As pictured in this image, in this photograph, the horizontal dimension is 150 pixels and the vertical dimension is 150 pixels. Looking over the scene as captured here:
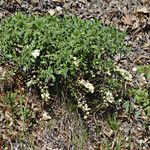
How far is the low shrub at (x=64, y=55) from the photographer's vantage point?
370cm

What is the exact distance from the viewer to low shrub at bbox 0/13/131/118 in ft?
12.1

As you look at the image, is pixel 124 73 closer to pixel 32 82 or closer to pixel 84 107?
pixel 84 107

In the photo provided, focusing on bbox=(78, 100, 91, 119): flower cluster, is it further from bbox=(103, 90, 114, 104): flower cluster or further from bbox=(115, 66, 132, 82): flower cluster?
bbox=(115, 66, 132, 82): flower cluster

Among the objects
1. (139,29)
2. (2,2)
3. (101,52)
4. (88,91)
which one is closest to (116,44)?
(101,52)

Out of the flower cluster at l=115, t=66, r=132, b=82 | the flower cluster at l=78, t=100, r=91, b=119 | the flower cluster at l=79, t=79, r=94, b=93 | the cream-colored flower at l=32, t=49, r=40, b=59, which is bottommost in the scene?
the flower cluster at l=78, t=100, r=91, b=119

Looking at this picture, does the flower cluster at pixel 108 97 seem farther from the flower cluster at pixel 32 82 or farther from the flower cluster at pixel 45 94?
the flower cluster at pixel 32 82

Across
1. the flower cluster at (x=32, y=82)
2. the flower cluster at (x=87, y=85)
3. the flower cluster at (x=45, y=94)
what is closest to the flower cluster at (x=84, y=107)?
the flower cluster at (x=87, y=85)

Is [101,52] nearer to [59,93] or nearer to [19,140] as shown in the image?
[59,93]

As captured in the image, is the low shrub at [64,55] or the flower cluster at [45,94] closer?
the low shrub at [64,55]

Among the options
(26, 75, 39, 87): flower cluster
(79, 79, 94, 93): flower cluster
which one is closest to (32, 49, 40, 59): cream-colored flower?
(26, 75, 39, 87): flower cluster

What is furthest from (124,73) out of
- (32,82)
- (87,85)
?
(32,82)

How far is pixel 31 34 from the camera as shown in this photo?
379 cm

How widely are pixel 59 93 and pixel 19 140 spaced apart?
22.9 inches

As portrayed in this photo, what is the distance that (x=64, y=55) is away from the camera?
3.64 meters
